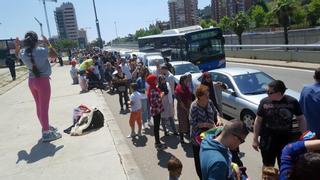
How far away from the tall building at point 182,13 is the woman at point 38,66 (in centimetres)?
12697

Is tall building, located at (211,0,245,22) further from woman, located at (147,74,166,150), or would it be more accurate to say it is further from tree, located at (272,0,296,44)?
woman, located at (147,74,166,150)

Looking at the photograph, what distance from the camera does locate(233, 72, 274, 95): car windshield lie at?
9995 mm

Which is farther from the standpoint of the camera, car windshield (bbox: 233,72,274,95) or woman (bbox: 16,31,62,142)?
car windshield (bbox: 233,72,274,95)

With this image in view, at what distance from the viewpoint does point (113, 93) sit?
19.0 meters

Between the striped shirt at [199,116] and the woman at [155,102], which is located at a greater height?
the striped shirt at [199,116]

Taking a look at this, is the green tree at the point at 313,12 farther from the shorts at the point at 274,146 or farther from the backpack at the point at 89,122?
the shorts at the point at 274,146

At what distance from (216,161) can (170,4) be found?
152569 millimetres

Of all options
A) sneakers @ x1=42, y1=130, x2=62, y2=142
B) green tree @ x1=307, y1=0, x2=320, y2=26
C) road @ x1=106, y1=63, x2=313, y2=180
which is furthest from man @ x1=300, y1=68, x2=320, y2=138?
green tree @ x1=307, y1=0, x2=320, y2=26

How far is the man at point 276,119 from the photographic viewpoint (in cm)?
512

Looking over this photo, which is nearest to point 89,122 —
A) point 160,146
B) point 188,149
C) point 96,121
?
point 96,121

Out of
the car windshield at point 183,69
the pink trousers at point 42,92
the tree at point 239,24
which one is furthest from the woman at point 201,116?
the tree at point 239,24

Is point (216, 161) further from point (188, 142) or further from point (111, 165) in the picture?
point (188, 142)

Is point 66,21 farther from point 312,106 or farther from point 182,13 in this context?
point 312,106

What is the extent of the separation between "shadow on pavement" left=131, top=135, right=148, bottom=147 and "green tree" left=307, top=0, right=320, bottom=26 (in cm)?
4779
